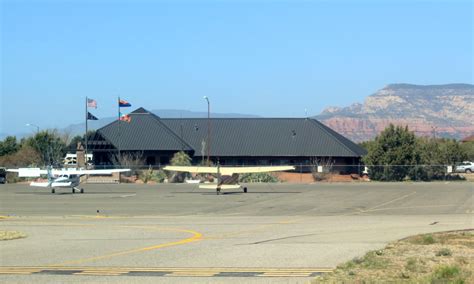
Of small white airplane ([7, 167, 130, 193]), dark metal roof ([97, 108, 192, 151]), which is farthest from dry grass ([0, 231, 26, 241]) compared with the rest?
dark metal roof ([97, 108, 192, 151])

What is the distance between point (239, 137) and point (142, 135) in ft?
42.6

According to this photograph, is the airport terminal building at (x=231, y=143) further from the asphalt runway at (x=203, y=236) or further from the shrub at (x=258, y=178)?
the asphalt runway at (x=203, y=236)

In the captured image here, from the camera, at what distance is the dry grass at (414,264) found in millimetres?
12102

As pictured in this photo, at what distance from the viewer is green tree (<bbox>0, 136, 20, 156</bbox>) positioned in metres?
101

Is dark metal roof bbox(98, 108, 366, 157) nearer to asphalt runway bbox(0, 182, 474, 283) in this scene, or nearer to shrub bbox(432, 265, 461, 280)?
asphalt runway bbox(0, 182, 474, 283)

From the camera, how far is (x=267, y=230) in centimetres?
2333

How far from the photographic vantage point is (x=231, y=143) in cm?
9394

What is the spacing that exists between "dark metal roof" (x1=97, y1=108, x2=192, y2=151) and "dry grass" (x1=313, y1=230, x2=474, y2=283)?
72.4 m

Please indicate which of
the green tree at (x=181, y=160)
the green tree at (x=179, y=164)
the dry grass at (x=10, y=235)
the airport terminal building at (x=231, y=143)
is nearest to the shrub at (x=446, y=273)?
the dry grass at (x=10, y=235)

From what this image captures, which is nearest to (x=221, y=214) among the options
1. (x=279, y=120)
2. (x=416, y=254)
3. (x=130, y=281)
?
(x=416, y=254)

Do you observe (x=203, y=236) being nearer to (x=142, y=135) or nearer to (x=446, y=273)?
(x=446, y=273)

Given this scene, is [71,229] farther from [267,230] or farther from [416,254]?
[416,254]

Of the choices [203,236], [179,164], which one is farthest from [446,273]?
[179,164]

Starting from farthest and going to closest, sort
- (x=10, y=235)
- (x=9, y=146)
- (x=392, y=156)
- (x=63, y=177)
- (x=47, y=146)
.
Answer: (x=9, y=146), (x=47, y=146), (x=392, y=156), (x=63, y=177), (x=10, y=235)
